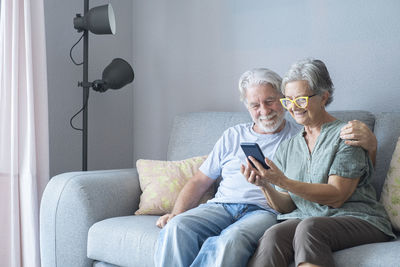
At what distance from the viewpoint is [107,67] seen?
9.53 ft

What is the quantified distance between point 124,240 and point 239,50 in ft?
4.62

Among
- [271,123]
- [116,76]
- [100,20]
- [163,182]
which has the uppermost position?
[100,20]

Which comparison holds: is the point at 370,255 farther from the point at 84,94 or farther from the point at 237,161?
the point at 84,94

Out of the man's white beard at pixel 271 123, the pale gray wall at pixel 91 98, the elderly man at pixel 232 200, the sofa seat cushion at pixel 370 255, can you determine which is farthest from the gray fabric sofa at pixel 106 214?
the pale gray wall at pixel 91 98

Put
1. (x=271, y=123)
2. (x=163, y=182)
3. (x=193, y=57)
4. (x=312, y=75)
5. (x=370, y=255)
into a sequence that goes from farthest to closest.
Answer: (x=193, y=57) < (x=163, y=182) < (x=271, y=123) < (x=312, y=75) < (x=370, y=255)

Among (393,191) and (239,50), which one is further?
(239,50)

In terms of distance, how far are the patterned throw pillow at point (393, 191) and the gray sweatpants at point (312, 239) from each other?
16cm

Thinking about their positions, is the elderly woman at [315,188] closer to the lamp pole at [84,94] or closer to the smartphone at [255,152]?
the smartphone at [255,152]

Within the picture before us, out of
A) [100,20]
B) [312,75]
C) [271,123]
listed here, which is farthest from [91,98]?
[312,75]

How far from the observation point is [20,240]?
2631 mm

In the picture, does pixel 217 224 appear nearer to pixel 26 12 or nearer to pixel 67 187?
pixel 67 187

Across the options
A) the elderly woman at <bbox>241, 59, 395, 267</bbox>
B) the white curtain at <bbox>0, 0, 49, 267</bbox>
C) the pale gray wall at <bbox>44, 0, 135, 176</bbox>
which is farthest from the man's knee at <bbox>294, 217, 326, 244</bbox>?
the pale gray wall at <bbox>44, 0, 135, 176</bbox>

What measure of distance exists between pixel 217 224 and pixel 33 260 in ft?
3.84

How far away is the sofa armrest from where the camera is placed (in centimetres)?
221
